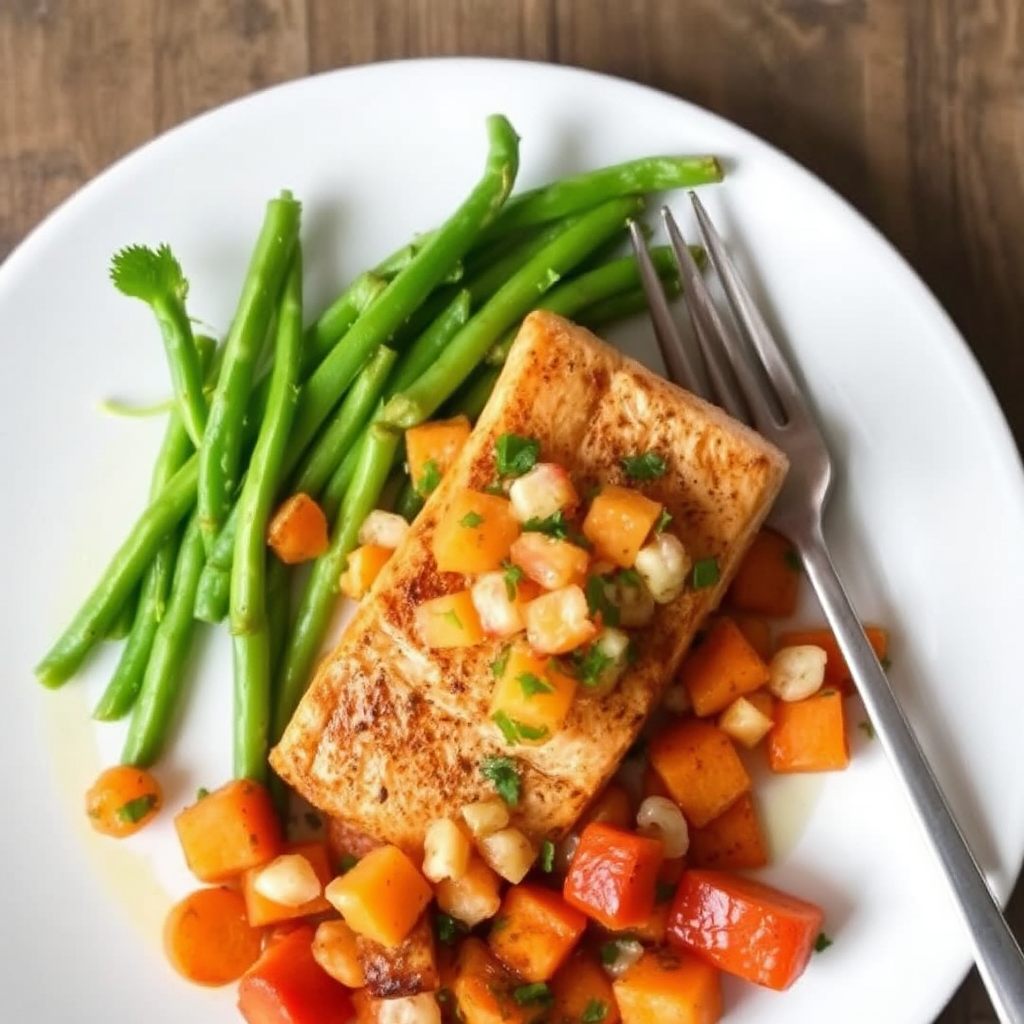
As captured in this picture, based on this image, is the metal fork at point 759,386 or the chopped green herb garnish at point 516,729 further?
the metal fork at point 759,386

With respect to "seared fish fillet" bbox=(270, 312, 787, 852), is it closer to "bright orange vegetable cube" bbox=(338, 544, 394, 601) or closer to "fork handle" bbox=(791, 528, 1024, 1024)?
"bright orange vegetable cube" bbox=(338, 544, 394, 601)

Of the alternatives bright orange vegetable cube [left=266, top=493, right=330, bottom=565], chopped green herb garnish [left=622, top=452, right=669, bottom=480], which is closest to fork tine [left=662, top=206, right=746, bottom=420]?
chopped green herb garnish [left=622, top=452, right=669, bottom=480]

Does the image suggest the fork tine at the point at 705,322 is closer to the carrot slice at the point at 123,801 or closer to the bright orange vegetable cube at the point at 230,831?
the bright orange vegetable cube at the point at 230,831

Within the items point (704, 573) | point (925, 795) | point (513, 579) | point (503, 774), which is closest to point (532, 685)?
point (513, 579)

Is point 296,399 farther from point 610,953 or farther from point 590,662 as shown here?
point 610,953

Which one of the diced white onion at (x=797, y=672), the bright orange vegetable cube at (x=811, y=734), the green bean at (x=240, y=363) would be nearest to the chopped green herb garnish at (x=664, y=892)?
the bright orange vegetable cube at (x=811, y=734)

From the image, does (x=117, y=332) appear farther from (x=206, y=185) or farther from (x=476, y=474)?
(x=476, y=474)

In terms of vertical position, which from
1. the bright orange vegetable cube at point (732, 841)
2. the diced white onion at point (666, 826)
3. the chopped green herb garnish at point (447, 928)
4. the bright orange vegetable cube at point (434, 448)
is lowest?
the chopped green herb garnish at point (447, 928)
